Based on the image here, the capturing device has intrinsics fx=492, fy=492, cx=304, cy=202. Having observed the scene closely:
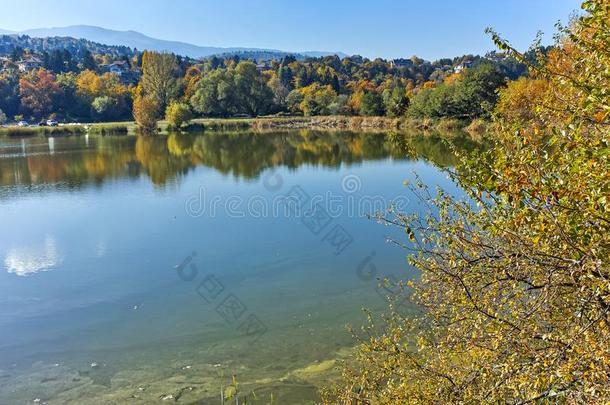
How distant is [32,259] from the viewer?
12352mm

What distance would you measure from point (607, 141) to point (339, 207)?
14497 mm

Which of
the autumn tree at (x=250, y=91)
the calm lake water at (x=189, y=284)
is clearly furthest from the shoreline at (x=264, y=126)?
the calm lake water at (x=189, y=284)

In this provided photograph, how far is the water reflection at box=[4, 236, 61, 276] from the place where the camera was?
458 inches

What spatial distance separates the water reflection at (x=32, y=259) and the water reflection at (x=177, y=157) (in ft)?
33.5

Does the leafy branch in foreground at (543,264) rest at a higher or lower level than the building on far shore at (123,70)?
lower

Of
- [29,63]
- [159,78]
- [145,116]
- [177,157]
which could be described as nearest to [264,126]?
[145,116]

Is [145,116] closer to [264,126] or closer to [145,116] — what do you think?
[145,116]

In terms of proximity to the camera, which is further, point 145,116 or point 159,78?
point 159,78

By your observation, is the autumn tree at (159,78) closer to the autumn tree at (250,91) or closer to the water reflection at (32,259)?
the autumn tree at (250,91)

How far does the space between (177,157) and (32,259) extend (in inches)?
868

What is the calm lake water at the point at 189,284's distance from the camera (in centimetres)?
688

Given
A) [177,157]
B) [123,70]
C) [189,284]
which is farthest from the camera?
[123,70]

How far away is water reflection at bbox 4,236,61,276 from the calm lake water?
0.17 feet

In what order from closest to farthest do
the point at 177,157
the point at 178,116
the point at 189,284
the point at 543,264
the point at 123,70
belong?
1. the point at 543,264
2. the point at 189,284
3. the point at 177,157
4. the point at 178,116
5. the point at 123,70
